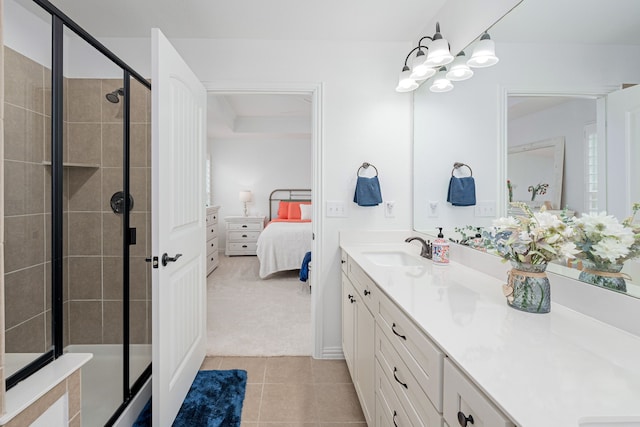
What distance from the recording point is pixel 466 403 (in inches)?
26.1

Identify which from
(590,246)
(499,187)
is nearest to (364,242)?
(499,187)

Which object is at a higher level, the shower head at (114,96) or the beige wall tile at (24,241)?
the shower head at (114,96)

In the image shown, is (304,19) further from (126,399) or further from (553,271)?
(126,399)

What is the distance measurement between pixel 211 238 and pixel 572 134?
470cm

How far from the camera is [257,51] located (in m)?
2.24

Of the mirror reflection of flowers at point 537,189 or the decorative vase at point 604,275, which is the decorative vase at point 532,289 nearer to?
the decorative vase at point 604,275

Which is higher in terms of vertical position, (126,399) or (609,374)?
(609,374)

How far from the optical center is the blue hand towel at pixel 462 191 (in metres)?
1.68

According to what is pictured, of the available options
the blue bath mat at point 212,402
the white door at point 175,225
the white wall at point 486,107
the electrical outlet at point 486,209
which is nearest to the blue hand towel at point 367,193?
the white wall at point 486,107

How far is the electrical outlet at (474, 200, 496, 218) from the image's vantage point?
58.5 inches

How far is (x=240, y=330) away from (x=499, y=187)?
2386 millimetres

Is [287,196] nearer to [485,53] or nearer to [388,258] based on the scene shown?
[388,258]

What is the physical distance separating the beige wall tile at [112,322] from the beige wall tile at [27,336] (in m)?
0.52

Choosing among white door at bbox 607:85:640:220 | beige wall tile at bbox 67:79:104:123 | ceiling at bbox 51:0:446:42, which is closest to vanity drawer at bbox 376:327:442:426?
white door at bbox 607:85:640:220
